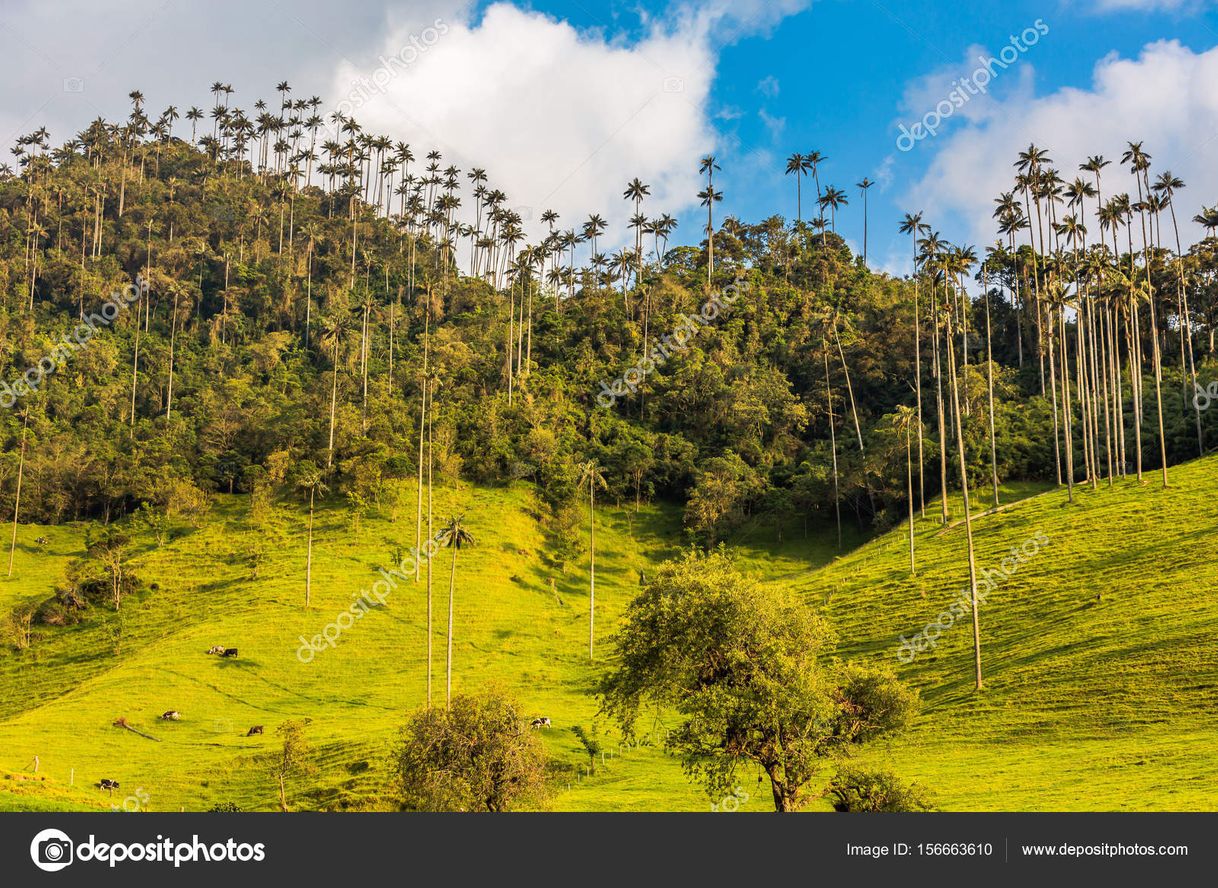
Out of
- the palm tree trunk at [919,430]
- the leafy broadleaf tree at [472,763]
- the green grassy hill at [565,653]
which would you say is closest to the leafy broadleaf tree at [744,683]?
the leafy broadleaf tree at [472,763]

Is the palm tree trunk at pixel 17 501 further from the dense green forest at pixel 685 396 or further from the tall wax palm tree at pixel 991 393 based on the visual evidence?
the tall wax palm tree at pixel 991 393

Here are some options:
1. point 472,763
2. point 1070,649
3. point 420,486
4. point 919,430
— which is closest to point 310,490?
point 420,486

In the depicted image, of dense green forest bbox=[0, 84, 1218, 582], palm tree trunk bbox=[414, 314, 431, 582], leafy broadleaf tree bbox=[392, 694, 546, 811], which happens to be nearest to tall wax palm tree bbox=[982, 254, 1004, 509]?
dense green forest bbox=[0, 84, 1218, 582]

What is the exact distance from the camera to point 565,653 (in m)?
102

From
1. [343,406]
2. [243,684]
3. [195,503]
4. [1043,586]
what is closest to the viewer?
[1043,586]
